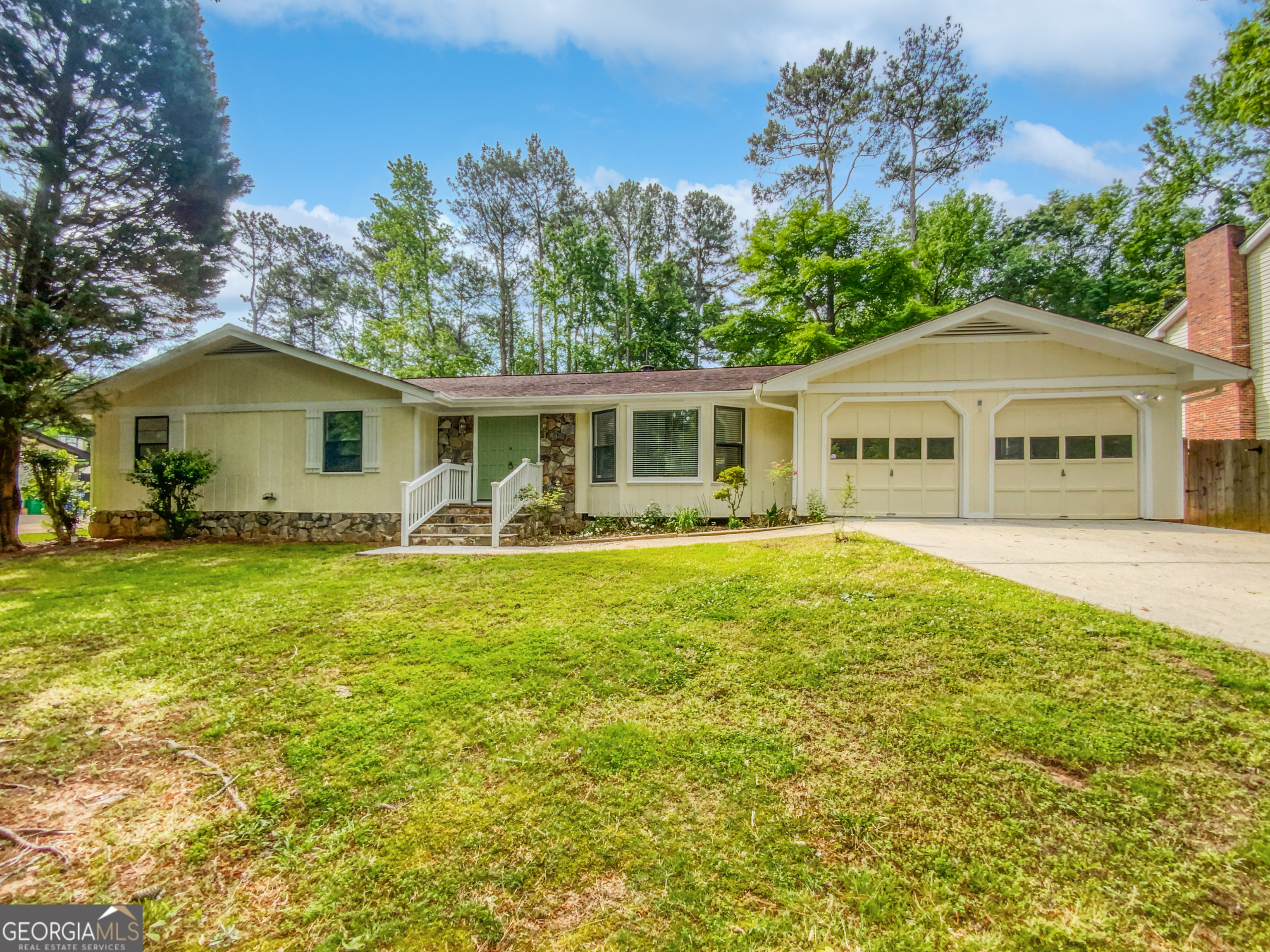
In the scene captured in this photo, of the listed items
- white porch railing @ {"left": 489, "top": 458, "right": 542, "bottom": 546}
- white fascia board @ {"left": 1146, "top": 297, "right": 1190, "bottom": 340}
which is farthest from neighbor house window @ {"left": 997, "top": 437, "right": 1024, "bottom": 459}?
white porch railing @ {"left": 489, "top": 458, "right": 542, "bottom": 546}

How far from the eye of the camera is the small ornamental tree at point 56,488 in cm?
A: 985

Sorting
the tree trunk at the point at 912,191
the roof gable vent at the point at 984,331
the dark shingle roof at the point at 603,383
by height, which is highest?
the tree trunk at the point at 912,191

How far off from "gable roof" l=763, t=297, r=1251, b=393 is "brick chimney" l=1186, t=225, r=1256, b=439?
3.81 meters

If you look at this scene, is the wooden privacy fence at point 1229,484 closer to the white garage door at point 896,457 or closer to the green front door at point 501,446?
the white garage door at point 896,457

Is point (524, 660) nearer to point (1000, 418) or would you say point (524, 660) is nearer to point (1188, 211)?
point (1000, 418)

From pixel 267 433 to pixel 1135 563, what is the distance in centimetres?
1406

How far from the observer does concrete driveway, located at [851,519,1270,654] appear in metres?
3.87

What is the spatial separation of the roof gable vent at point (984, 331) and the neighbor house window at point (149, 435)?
607 inches

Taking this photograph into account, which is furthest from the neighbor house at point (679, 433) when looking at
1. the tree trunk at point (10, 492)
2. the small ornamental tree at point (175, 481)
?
the tree trunk at point (10, 492)

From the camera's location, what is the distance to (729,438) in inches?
414

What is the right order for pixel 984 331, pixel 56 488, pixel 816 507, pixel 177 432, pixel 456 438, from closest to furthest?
pixel 984 331 → pixel 816 507 → pixel 56 488 → pixel 177 432 → pixel 456 438

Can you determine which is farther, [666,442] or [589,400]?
[666,442]

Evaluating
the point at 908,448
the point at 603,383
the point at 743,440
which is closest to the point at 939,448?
the point at 908,448

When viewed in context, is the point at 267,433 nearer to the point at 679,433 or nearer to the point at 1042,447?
the point at 679,433
